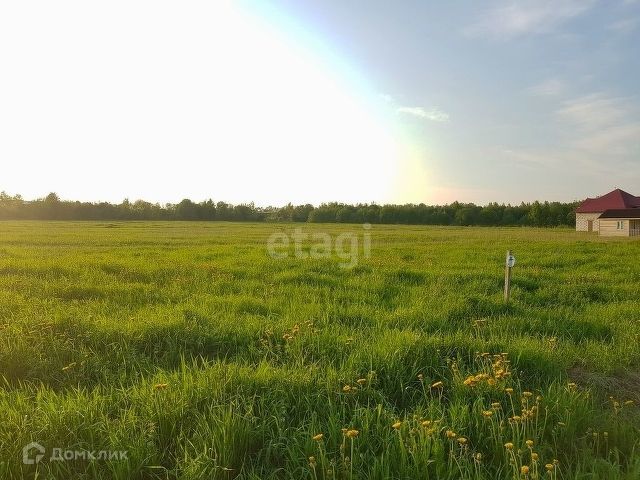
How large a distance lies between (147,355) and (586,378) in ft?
17.0

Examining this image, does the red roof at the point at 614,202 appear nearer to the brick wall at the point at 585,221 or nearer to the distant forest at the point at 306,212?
the brick wall at the point at 585,221

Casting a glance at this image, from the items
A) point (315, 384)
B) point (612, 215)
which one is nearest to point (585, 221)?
point (612, 215)

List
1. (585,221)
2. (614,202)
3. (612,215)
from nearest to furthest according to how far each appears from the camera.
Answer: (612,215) < (614,202) < (585,221)

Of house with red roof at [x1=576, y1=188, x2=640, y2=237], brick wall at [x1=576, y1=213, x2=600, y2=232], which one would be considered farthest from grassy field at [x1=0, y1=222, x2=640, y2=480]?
brick wall at [x1=576, y1=213, x2=600, y2=232]

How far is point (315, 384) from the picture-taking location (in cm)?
426

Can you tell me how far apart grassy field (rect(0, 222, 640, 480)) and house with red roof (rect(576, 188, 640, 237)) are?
145ft

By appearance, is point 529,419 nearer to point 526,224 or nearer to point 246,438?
point 246,438

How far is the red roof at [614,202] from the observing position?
54853 mm

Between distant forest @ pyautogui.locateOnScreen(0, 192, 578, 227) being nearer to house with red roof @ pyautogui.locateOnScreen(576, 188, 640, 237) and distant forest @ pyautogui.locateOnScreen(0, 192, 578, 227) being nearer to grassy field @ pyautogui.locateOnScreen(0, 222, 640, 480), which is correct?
house with red roof @ pyautogui.locateOnScreen(576, 188, 640, 237)

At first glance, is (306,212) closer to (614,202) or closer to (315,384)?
(614,202)

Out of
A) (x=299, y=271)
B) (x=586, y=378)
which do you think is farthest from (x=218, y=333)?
(x=299, y=271)

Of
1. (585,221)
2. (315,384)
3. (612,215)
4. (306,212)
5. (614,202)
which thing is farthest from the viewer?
(306,212)

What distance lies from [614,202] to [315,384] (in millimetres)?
63543

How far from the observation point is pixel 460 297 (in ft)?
28.6
